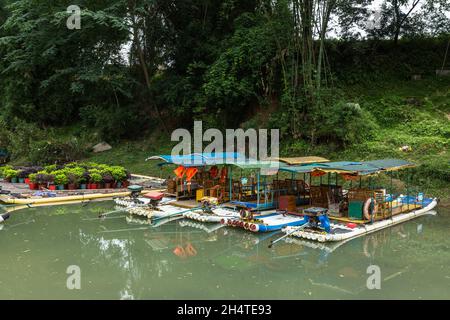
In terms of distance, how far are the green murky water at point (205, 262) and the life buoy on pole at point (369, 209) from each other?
53 cm

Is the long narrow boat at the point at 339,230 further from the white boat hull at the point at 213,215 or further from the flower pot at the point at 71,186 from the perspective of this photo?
the flower pot at the point at 71,186

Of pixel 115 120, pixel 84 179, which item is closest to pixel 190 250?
pixel 84 179

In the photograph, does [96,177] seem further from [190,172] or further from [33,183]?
[190,172]

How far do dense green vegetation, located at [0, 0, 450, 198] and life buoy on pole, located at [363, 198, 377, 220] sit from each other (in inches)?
183

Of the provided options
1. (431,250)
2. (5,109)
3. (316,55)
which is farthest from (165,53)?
(431,250)

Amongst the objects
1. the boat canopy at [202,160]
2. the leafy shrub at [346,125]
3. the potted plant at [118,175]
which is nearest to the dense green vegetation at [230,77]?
the leafy shrub at [346,125]

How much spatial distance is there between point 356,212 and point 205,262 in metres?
4.60

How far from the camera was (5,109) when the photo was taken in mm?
29859

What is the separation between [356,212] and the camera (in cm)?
1137

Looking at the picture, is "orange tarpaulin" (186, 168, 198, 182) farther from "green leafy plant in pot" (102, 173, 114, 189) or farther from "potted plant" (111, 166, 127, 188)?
"green leafy plant in pot" (102, 173, 114, 189)

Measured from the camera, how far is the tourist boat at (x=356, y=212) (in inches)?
405

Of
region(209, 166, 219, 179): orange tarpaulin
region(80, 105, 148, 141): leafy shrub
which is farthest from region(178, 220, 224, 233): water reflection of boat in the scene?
region(80, 105, 148, 141): leafy shrub

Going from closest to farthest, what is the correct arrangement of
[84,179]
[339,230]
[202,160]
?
[339,230]
[202,160]
[84,179]
